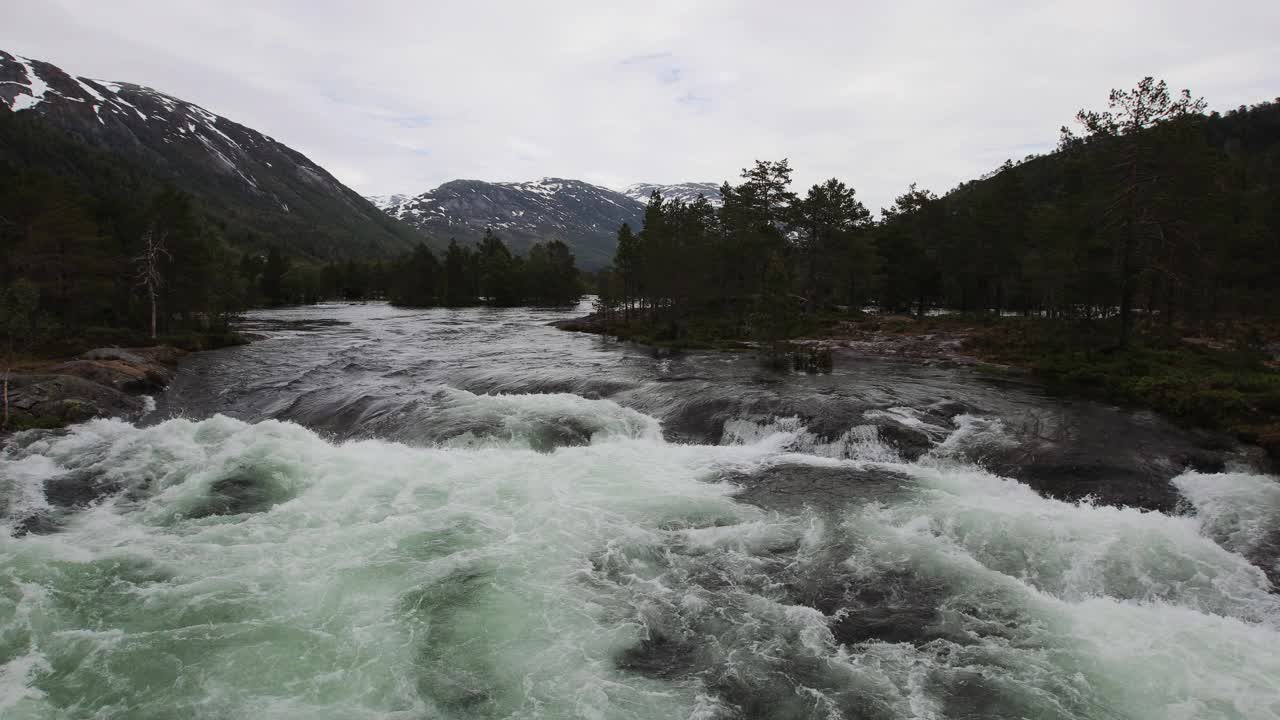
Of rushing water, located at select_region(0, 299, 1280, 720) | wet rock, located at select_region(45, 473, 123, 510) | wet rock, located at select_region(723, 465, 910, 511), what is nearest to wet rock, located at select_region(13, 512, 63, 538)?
rushing water, located at select_region(0, 299, 1280, 720)

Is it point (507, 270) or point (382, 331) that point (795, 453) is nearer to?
point (382, 331)

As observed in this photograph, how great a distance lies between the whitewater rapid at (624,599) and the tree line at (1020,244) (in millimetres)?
21052

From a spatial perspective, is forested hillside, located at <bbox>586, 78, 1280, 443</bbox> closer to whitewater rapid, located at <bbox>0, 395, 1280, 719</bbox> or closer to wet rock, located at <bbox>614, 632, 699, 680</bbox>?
whitewater rapid, located at <bbox>0, 395, 1280, 719</bbox>

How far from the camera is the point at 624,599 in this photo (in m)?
10.4

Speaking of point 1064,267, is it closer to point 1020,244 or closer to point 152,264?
point 1020,244

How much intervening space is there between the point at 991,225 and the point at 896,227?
23329 mm

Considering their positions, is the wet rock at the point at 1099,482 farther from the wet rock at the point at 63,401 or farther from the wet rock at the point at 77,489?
the wet rock at the point at 63,401

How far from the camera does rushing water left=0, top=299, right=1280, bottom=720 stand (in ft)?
26.9

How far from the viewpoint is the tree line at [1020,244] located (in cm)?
2956

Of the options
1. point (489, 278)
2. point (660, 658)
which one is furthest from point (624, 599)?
point (489, 278)

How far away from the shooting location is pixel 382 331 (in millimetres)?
61000

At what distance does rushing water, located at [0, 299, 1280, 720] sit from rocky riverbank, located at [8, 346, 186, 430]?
172 centimetres

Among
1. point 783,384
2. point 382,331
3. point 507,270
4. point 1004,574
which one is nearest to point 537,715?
point 1004,574

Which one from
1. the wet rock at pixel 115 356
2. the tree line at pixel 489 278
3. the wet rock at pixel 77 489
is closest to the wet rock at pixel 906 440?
the wet rock at pixel 77 489
